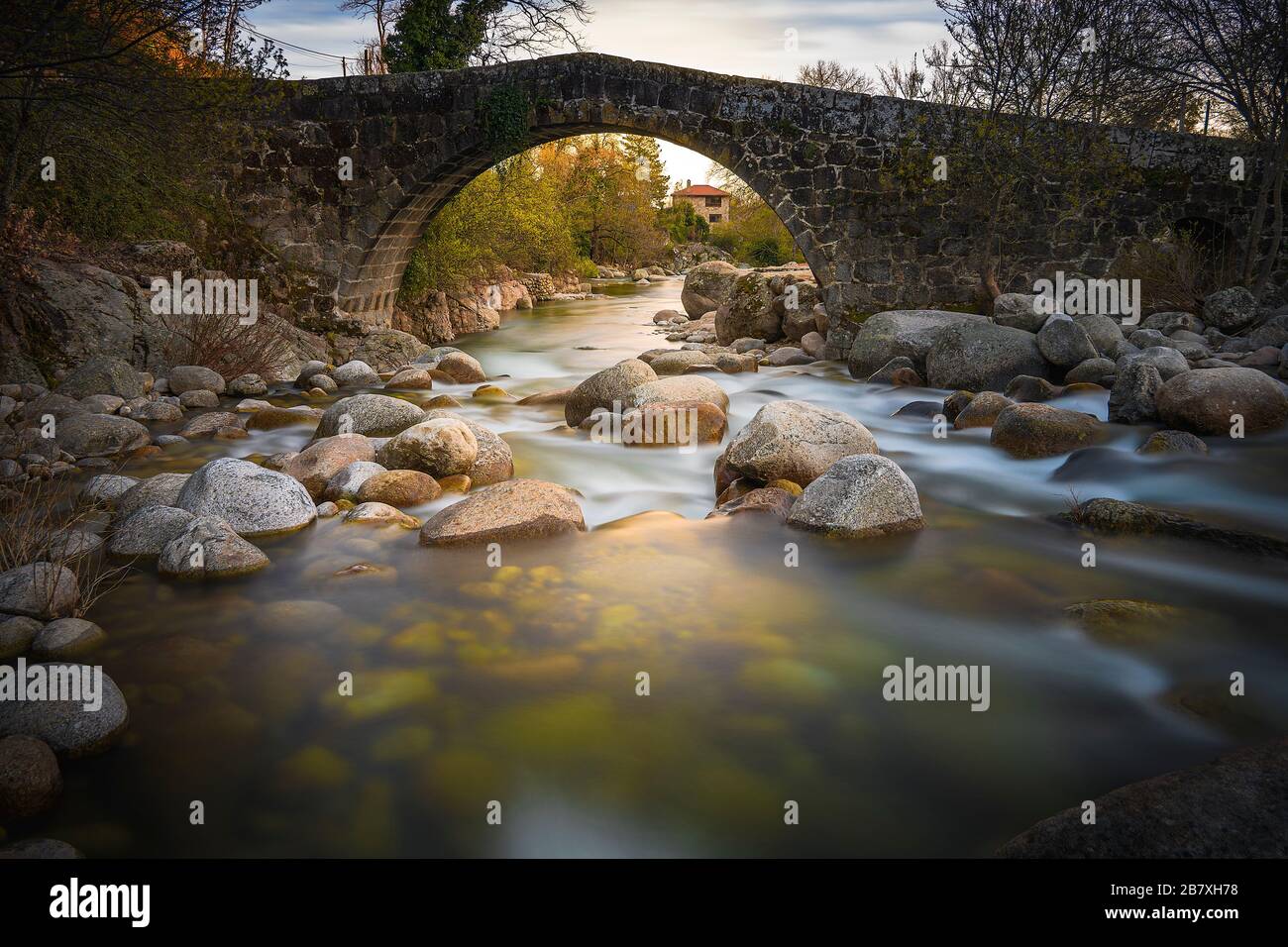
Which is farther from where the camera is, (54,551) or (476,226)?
(476,226)

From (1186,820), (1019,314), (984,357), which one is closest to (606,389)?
(984,357)

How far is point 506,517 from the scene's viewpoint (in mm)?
5176

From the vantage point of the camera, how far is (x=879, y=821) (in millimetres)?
2848

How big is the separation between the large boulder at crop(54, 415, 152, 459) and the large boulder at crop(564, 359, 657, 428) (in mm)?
3777

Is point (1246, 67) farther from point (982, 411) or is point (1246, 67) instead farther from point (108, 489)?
point (108, 489)

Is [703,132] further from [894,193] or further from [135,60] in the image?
Answer: [135,60]

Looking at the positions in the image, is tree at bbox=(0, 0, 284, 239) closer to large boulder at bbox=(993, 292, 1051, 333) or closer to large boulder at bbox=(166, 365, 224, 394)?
large boulder at bbox=(166, 365, 224, 394)

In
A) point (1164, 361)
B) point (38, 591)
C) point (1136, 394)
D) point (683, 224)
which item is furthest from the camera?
point (683, 224)

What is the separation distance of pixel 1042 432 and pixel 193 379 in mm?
8571

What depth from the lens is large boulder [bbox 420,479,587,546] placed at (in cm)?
509
